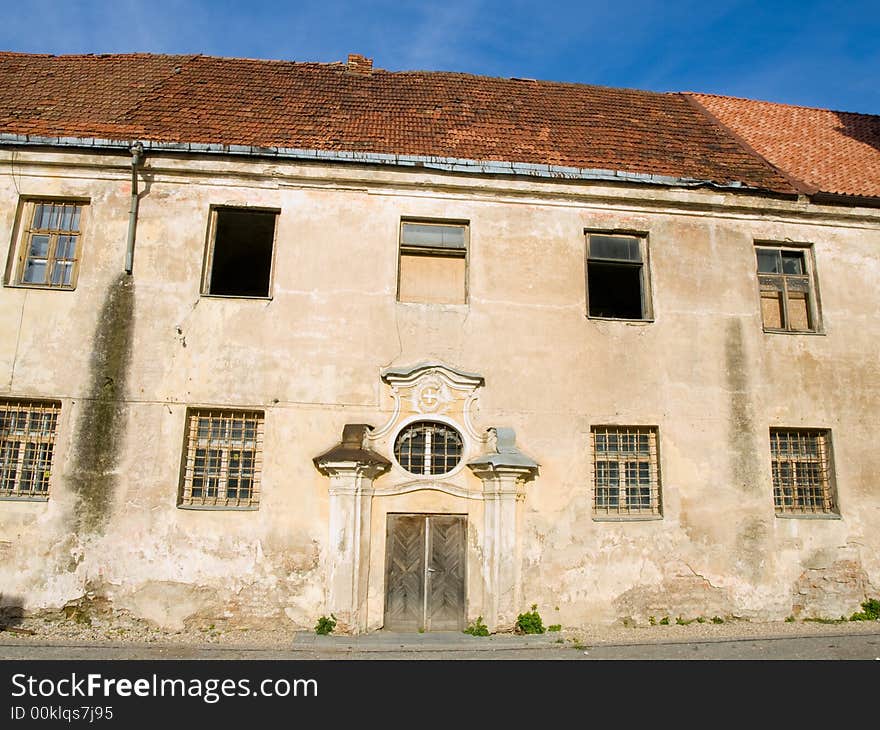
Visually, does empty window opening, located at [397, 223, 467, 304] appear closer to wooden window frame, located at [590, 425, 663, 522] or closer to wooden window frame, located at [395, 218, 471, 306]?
wooden window frame, located at [395, 218, 471, 306]

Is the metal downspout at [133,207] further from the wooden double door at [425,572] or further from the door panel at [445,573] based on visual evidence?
the door panel at [445,573]

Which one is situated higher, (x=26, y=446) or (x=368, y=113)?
A: (x=368, y=113)

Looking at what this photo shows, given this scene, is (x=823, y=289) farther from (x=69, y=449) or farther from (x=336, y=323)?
(x=69, y=449)

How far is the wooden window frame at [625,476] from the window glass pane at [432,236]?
3.64 meters

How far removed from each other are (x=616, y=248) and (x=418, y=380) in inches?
158

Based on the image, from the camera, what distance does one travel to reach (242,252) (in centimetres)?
1268

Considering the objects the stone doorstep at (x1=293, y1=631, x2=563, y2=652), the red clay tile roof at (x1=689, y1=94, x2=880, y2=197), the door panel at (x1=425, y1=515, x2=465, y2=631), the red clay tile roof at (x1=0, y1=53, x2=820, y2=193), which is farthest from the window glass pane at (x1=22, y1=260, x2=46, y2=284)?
the red clay tile roof at (x1=689, y1=94, x2=880, y2=197)

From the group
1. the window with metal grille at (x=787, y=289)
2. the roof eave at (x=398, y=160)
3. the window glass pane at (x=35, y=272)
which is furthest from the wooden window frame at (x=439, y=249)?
the window glass pane at (x=35, y=272)

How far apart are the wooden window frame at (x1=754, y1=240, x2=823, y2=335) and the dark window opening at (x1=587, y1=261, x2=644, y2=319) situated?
200cm

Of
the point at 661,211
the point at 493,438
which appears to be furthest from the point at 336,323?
the point at 661,211

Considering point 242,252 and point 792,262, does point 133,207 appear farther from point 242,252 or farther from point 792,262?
point 792,262

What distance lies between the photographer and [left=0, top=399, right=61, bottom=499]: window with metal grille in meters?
9.59

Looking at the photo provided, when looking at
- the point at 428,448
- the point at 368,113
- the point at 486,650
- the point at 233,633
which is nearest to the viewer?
the point at 486,650

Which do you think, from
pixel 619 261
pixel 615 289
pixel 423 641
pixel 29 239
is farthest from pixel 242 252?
pixel 423 641
